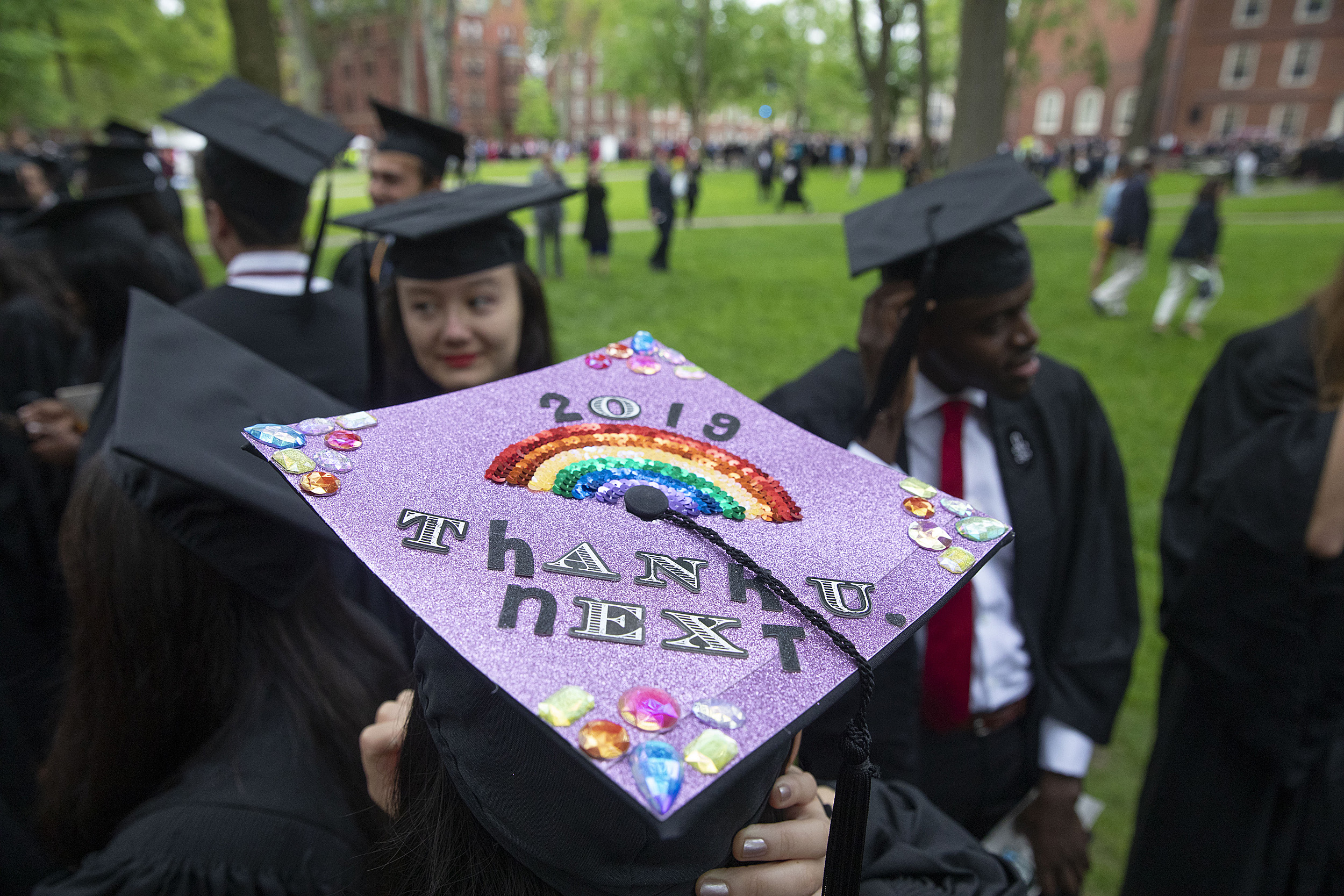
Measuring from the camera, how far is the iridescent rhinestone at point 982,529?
0.92m

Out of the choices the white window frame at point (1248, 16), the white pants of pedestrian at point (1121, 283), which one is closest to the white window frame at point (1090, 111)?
the white window frame at point (1248, 16)

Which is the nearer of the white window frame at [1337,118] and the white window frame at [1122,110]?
the white window frame at [1337,118]

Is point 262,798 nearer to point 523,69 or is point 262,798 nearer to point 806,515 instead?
point 806,515

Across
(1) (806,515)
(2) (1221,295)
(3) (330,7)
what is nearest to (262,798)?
(1) (806,515)

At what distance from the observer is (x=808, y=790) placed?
3.25ft

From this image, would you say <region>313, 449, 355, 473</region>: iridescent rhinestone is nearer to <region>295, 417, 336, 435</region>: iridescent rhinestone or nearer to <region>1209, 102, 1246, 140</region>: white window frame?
<region>295, 417, 336, 435</region>: iridescent rhinestone

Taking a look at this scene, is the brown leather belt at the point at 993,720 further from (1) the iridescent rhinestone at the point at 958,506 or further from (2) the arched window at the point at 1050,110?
(2) the arched window at the point at 1050,110

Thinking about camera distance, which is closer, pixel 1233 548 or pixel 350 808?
A: pixel 350 808

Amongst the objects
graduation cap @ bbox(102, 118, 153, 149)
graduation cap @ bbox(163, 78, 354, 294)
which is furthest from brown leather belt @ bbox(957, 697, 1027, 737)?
graduation cap @ bbox(102, 118, 153, 149)

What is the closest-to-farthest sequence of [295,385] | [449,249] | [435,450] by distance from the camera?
[435,450], [295,385], [449,249]

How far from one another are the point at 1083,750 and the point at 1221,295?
11.4 meters

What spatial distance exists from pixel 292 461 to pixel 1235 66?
183 ft

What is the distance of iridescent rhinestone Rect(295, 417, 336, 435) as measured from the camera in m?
0.87

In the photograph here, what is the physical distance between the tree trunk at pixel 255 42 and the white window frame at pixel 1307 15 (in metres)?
51.4
